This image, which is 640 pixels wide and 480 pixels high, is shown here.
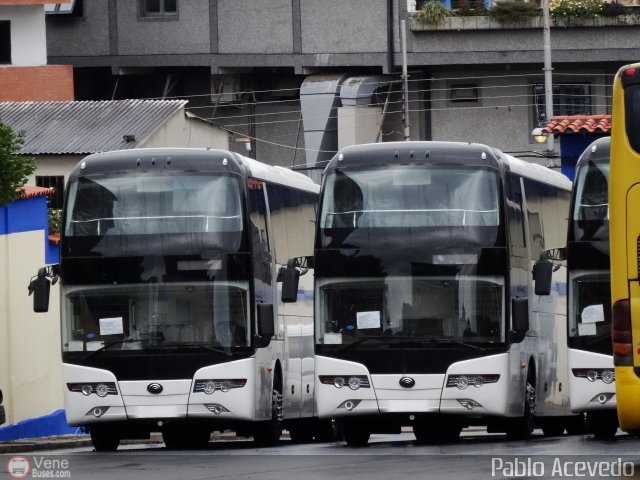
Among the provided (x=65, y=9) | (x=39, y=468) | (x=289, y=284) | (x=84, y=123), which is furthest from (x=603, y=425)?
(x=65, y=9)

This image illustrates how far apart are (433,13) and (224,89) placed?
274 inches

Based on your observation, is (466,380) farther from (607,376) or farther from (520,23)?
(520,23)

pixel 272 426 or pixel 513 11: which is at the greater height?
pixel 513 11

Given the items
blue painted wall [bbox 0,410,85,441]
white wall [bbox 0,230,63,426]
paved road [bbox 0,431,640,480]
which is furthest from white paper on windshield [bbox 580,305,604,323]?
white wall [bbox 0,230,63,426]

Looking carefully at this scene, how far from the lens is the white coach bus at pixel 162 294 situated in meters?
22.5

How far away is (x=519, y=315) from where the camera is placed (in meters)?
22.3

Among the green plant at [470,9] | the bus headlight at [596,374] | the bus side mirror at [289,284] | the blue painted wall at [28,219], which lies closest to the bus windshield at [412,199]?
the bus side mirror at [289,284]

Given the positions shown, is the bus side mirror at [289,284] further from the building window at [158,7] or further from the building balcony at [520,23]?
the building window at [158,7]

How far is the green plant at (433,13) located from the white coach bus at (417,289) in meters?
29.6

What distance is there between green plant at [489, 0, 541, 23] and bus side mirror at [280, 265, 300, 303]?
30.1 m

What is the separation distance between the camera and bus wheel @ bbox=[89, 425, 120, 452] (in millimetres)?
23578

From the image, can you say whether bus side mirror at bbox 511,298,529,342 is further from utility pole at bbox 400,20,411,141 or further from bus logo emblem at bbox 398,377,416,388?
utility pole at bbox 400,20,411,141

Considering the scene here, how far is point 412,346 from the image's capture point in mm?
22203

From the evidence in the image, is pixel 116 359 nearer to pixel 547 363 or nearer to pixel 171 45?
pixel 547 363
